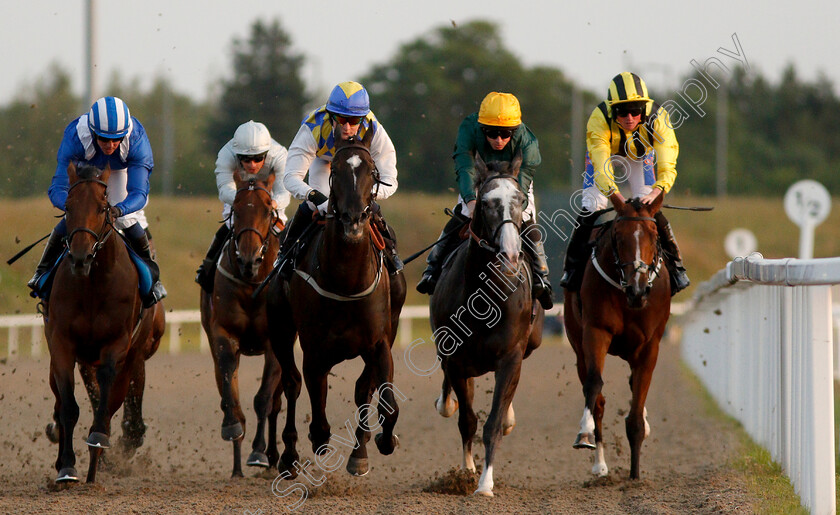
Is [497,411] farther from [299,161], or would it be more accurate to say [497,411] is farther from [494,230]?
[299,161]

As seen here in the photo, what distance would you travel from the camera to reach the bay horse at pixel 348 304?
19.7ft

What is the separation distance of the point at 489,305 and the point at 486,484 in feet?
3.51

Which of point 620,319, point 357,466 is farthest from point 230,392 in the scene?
point 620,319

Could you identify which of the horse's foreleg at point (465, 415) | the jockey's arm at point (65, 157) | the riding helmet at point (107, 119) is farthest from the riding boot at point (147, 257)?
the horse's foreleg at point (465, 415)

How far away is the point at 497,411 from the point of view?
6359 mm

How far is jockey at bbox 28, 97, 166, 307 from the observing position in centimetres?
691

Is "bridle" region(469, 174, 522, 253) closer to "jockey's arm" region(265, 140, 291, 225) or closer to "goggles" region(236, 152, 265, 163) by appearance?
"jockey's arm" region(265, 140, 291, 225)

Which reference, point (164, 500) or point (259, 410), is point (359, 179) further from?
point (259, 410)

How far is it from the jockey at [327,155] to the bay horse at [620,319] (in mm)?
1344

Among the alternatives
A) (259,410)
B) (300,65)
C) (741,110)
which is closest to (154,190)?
(300,65)

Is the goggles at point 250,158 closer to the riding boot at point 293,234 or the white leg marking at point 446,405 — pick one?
the riding boot at point 293,234

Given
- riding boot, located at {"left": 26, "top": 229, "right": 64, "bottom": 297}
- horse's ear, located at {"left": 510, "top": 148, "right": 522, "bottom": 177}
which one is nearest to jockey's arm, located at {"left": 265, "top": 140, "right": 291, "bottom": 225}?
riding boot, located at {"left": 26, "top": 229, "right": 64, "bottom": 297}

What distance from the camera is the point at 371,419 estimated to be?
6914 millimetres

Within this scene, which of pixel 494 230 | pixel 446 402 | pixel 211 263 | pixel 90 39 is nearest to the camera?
pixel 494 230
